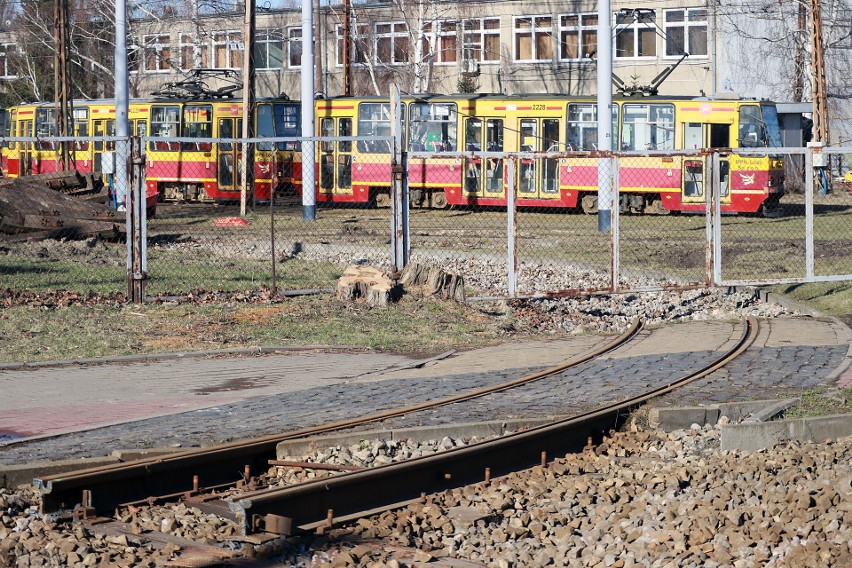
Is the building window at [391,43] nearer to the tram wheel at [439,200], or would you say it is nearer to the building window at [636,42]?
the building window at [636,42]

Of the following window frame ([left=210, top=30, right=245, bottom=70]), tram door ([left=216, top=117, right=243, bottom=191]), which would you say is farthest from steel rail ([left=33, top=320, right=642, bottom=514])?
window frame ([left=210, top=30, right=245, bottom=70])

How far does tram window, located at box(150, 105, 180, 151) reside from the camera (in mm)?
35022

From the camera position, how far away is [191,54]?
5622 centimetres

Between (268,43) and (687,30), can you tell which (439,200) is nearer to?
(687,30)

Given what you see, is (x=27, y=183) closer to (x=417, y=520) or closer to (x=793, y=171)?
(x=417, y=520)

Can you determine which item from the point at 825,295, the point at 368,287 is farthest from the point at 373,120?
the point at 368,287

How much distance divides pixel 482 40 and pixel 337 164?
20.9 metres

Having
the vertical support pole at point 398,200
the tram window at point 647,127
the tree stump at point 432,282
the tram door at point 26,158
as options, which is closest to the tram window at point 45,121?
the tram door at point 26,158

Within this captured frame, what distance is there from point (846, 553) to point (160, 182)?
103 ft

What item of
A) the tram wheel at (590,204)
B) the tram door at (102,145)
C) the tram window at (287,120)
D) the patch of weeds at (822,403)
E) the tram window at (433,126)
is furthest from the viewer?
the tram window at (287,120)

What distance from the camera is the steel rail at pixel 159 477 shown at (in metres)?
6.38

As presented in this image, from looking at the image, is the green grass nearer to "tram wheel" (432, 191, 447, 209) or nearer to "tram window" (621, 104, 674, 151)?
"tram window" (621, 104, 674, 151)

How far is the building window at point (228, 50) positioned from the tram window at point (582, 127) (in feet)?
88.4

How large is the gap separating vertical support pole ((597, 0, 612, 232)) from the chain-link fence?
15 centimetres
